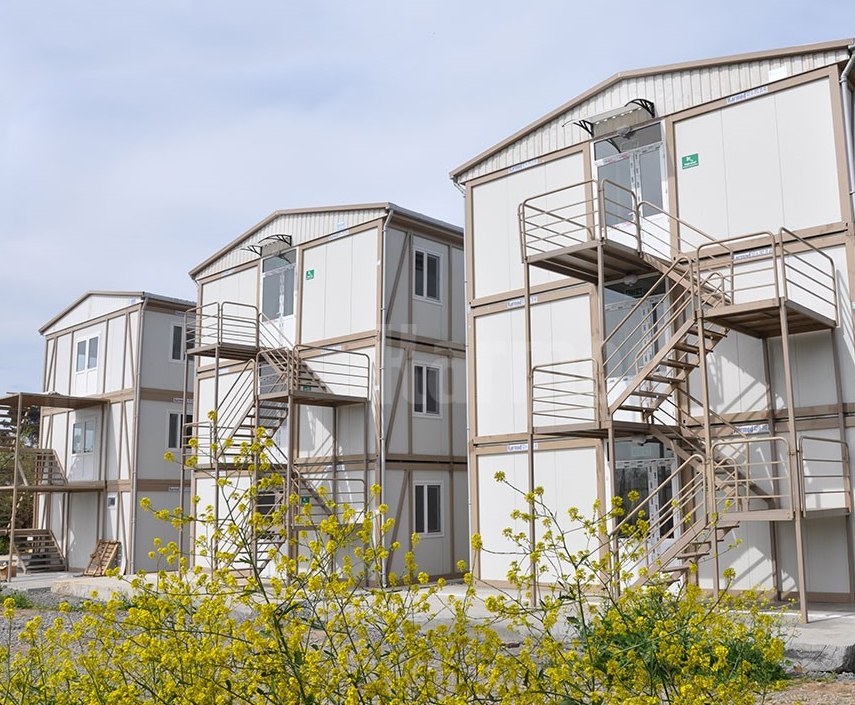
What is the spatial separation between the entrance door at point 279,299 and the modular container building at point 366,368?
0.04 meters

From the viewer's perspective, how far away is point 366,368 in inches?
834

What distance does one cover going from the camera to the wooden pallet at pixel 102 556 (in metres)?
27.0

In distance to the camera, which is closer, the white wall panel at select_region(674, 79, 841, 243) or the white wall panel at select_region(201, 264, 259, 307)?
the white wall panel at select_region(674, 79, 841, 243)

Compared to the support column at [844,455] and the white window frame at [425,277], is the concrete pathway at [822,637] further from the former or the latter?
the white window frame at [425,277]

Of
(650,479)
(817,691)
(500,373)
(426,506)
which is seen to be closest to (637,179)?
(500,373)

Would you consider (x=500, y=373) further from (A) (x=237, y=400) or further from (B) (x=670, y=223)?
(A) (x=237, y=400)

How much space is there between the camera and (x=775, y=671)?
340 inches

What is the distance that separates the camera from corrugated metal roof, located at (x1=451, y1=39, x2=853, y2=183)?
15195mm

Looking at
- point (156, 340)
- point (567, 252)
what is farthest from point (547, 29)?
point (156, 340)

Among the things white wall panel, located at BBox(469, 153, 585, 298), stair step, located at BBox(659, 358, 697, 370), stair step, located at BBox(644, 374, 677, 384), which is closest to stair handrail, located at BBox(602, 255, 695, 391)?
stair step, located at BBox(659, 358, 697, 370)

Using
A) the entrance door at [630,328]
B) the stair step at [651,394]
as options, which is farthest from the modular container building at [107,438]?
the stair step at [651,394]

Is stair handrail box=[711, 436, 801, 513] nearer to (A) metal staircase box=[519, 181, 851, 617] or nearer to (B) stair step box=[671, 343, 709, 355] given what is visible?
(A) metal staircase box=[519, 181, 851, 617]

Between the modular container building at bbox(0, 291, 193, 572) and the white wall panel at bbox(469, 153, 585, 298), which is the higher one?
the white wall panel at bbox(469, 153, 585, 298)

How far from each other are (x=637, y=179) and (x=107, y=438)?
19.4 meters
